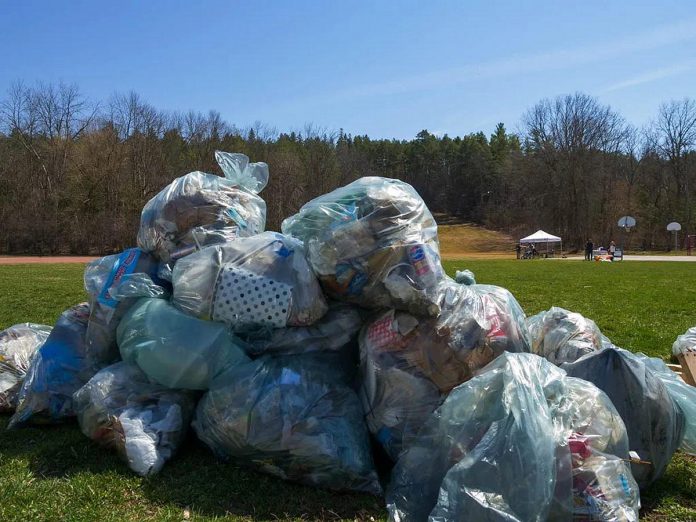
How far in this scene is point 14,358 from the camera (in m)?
3.87

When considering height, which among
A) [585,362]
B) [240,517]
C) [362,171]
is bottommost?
[240,517]

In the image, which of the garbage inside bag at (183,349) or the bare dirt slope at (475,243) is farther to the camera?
the bare dirt slope at (475,243)

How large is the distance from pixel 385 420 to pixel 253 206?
63.4 inches

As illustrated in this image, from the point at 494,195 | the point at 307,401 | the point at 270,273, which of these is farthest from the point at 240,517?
the point at 494,195

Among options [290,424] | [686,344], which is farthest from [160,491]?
[686,344]

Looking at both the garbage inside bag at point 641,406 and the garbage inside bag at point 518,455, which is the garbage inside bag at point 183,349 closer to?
the garbage inside bag at point 518,455

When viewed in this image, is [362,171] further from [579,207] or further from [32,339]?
[32,339]

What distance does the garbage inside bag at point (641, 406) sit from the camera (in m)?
2.55

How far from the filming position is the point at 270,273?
9.77ft

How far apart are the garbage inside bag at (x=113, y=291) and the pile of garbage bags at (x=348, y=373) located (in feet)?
0.04

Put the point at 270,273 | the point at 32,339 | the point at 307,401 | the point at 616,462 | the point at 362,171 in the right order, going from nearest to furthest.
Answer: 1. the point at 616,462
2. the point at 307,401
3. the point at 270,273
4. the point at 32,339
5. the point at 362,171

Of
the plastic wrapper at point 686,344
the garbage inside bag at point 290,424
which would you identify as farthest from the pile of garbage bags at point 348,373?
the plastic wrapper at point 686,344

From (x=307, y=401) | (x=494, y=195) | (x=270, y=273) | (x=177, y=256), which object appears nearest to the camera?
(x=307, y=401)

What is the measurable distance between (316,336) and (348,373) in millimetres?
254
